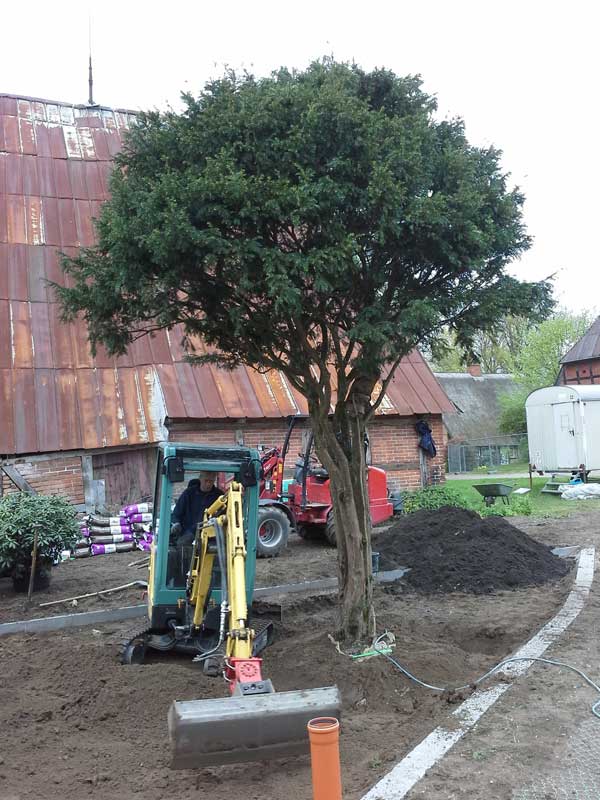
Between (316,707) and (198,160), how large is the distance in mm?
4659

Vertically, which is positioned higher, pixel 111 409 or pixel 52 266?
pixel 52 266

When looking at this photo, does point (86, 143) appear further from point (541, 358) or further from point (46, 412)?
point (541, 358)

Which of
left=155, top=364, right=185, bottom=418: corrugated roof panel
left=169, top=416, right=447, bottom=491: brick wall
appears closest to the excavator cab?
left=155, top=364, right=185, bottom=418: corrugated roof panel

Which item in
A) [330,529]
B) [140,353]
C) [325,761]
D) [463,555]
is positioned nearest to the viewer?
[325,761]

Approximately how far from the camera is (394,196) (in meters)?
5.88

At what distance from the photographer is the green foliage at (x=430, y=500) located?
16656 millimetres

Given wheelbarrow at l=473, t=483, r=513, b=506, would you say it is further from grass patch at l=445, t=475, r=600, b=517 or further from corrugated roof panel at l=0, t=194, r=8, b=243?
corrugated roof panel at l=0, t=194, r=8, b=243

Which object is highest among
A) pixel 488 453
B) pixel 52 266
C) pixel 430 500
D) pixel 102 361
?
pixel 52 266

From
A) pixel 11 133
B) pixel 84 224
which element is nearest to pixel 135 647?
pixel 84 224

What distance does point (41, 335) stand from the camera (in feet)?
53.2

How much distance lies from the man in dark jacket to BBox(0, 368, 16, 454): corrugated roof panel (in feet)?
26.5

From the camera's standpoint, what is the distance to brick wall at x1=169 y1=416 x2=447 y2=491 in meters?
15.8

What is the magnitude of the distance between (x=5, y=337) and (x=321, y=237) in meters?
11.7

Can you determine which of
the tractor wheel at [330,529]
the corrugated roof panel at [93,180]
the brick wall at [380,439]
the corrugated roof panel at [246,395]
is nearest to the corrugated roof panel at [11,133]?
the corrugated roof panel at [93,180]
